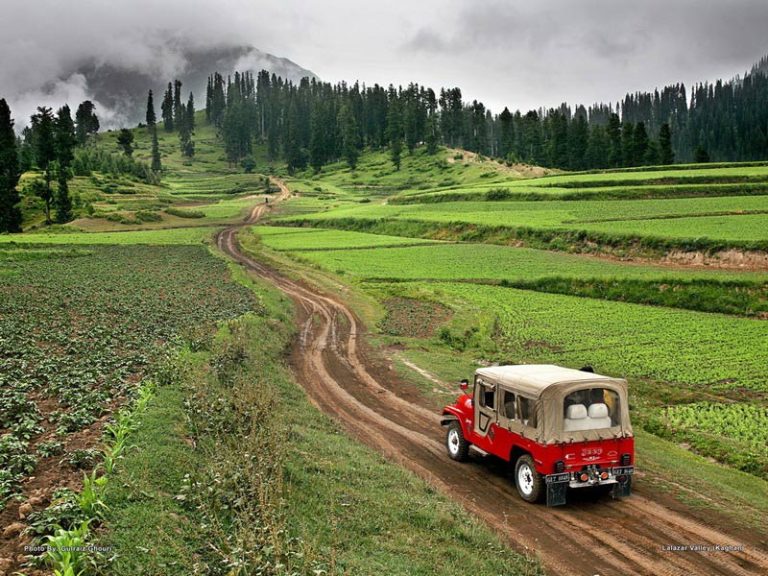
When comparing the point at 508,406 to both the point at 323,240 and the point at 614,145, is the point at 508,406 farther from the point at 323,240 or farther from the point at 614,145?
the point at 614,145

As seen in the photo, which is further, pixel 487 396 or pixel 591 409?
pixel 487 396

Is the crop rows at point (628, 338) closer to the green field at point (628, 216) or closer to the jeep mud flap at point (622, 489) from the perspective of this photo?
the jeep mud flap at point (622, 489)

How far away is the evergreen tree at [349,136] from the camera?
17612 cm

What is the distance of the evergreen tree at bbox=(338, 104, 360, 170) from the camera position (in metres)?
176

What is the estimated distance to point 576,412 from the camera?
48.3 feet

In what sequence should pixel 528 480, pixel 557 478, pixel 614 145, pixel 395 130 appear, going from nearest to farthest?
pixel 557 478 → pixel 528 480 → pixel 614 145 → pixel 395 130

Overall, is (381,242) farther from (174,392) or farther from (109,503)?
(109,503)

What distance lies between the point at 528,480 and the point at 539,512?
90 cm

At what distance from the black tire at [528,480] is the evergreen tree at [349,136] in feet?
551

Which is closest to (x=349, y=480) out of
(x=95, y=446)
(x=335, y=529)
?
(x=335, y=529)

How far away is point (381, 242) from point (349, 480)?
62158 mm

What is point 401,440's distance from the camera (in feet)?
66.8

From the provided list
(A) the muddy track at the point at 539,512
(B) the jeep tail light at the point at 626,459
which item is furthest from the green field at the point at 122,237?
(B) the jeep tail light at the point at 626,459

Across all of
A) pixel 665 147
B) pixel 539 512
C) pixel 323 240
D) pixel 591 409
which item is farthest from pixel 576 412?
pixel 665 147
